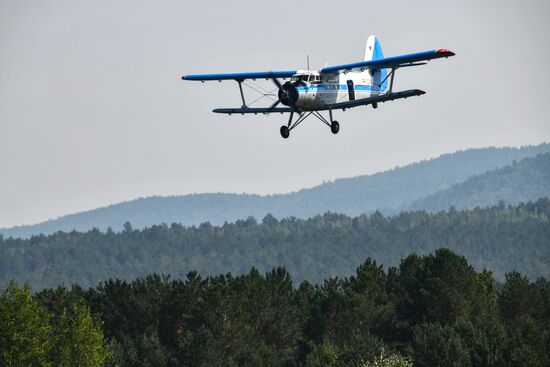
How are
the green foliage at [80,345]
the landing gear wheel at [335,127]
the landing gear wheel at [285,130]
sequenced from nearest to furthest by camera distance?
the landing gear wheel at [285,130] < the landing gear wheel at [335,127] < the green foliage at [80,345]

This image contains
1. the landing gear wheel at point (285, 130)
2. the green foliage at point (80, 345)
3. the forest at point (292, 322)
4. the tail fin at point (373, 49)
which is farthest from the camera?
the green foliage at point (80, 345)

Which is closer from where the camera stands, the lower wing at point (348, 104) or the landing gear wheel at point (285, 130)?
the landing gear wheel at point (285, 130)

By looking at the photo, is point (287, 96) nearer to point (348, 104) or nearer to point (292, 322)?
point (348, 104)

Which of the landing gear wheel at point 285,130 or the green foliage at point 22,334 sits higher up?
the landing gear wheel at point 285,130

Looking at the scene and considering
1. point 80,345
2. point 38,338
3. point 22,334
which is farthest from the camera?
point 80,345

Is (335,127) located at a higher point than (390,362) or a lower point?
higher

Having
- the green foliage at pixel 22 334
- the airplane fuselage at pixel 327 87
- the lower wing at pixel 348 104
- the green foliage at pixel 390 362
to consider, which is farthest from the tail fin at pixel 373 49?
the green foliage at pixel 22 334

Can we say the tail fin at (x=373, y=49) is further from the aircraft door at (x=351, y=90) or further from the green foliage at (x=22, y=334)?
the green foliage at (x=22, y=334)

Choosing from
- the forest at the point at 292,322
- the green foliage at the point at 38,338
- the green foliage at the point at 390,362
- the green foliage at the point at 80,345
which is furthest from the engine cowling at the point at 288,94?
→ the green foliage at the point at 80,345

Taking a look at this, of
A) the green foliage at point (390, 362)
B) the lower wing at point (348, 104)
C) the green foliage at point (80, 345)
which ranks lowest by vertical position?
the green foliage at point (390, 362)

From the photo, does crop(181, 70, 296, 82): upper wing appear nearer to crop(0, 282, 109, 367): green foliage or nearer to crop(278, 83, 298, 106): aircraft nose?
crop(278, 83, 298, 106): aircraft nose

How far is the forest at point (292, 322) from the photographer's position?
110 metres

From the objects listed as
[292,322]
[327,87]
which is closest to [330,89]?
[327,87]

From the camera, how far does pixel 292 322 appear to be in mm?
137750
